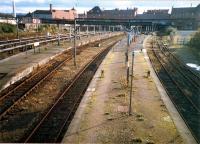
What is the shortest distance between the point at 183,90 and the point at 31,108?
1019 centimetres

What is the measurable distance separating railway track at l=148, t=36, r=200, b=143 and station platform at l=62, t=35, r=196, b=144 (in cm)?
50

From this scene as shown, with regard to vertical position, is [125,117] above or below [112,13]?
below

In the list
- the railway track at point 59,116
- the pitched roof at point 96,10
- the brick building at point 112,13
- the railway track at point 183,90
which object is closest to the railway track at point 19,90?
the railway track at point 59,116

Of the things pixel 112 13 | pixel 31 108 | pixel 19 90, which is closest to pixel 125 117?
pixel 31 108

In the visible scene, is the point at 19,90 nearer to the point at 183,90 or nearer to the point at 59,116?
the point at 59,116

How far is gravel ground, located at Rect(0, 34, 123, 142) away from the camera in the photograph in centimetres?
1375

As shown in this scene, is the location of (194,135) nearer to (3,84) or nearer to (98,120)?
(98,120)

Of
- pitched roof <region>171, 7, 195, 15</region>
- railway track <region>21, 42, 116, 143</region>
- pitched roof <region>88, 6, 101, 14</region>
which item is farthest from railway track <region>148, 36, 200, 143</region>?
pitched roof <region>88, 6, 101, 14</region>

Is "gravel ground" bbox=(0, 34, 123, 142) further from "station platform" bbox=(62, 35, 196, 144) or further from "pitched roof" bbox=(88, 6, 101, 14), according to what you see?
"pitched roof" bbox=(88, 6, 101, 14)

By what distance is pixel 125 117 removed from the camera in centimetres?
1566

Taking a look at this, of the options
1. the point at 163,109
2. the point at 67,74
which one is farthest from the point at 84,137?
the point at 67,74

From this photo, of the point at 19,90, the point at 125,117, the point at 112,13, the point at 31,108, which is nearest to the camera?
the point at 125,117

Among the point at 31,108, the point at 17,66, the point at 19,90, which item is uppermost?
the point at 17,66

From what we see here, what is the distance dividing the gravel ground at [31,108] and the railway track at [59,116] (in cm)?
42
